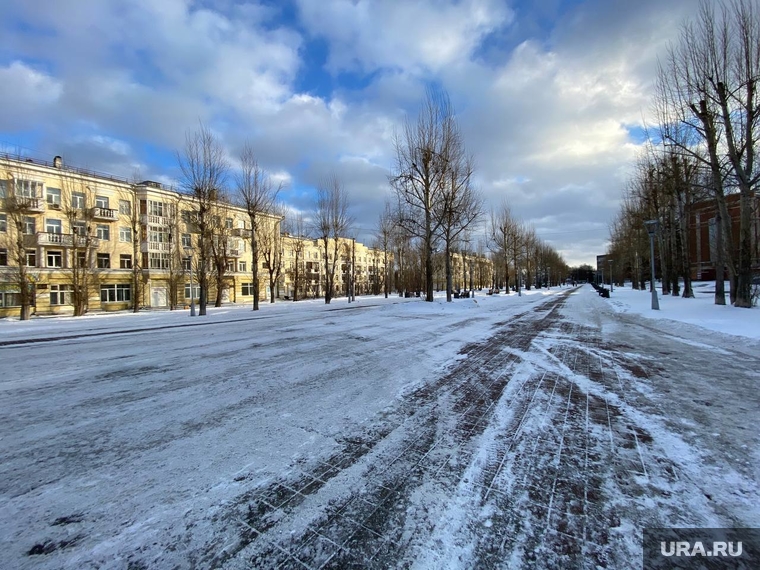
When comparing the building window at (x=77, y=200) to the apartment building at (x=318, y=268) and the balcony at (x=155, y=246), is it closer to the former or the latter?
the balcony at (x=155, y=246)

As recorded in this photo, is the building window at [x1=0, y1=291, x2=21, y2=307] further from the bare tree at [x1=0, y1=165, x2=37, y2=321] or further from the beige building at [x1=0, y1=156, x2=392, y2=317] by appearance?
the bare tree at [x1=0, y1=165, x2=37, y2=321]

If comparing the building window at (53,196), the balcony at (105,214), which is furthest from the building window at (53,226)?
the balcony at (105,214)

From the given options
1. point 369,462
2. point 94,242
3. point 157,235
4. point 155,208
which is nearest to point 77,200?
point 94,242

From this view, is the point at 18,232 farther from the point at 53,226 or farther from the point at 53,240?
the point at 53,226

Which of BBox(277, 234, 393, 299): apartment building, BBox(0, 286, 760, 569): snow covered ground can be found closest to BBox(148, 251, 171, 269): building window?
BBox(277, 234, 393, 299): apartment building

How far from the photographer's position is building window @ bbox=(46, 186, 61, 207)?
35.8 meters

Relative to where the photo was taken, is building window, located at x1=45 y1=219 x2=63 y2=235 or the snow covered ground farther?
building window, located at x1=45 y1=219 x2=63 y2=235

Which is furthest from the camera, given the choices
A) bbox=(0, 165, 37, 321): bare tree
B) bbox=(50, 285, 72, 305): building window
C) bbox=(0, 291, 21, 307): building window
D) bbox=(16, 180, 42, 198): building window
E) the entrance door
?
the entrance door

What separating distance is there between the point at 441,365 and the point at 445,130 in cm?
2143

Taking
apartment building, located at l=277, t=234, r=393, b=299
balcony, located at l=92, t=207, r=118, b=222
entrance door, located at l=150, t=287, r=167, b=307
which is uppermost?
balcony, located at l=92, t=207, r=118, b=222

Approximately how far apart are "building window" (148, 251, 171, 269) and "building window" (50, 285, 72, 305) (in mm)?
8096

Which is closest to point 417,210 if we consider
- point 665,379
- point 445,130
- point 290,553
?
point 445,130

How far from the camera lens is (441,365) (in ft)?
21.3

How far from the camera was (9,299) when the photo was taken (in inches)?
1303
